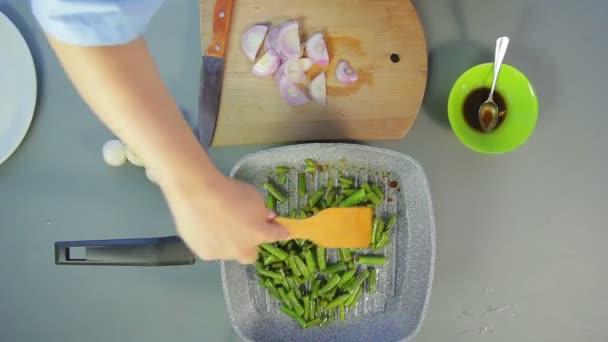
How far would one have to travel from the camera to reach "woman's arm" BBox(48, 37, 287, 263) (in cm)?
47

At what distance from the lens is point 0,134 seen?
1.04 metres

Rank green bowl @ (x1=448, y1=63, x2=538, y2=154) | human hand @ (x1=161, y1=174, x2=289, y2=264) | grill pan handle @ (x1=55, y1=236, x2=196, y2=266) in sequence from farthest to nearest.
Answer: green bowl @ (x1=448, y1=63, x2=538, y2=154)
grill pan handle @ (x1=55, y1=236, x2=196, y2=266)
human hand @ (x1=161, y1=174, x2=289, y2=264)

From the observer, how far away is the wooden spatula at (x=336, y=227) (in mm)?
922

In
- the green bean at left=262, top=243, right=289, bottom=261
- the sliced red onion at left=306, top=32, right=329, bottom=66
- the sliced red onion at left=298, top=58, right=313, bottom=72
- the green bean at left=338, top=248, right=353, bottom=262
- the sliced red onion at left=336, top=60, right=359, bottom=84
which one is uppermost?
the sliced red onion at left=306, top=32, right=329, bottom=66

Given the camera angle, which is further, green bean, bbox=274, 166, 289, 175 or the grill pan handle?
green bean, bbox=274, 166, 289, 175

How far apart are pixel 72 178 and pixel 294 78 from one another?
51cm

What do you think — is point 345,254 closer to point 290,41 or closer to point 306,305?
point 306,305

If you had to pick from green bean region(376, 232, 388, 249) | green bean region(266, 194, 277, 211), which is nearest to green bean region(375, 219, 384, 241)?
green bean region(376, 232, 388, 249)

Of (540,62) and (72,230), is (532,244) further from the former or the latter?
(72,230)

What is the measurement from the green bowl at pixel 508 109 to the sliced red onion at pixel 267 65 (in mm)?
345

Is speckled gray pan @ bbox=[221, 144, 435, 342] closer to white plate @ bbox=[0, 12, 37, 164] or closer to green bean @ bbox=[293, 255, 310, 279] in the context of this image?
green bean @ bbox=[293, 255, 310, 279]

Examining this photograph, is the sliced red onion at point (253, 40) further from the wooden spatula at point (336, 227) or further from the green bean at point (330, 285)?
the green bean at point (330, 285)

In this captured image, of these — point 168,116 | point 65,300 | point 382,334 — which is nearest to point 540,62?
point 382,334

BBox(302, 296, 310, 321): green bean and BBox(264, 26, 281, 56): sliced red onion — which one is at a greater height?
BBox(264, 26, 281, 56): sliced red onion
